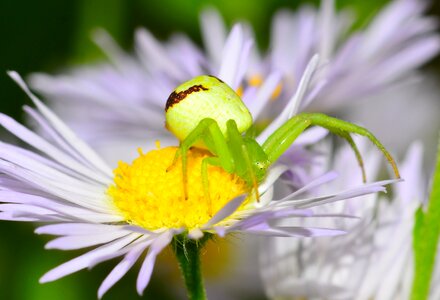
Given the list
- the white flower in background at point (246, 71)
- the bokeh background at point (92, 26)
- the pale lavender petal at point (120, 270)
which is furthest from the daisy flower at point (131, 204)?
the bokeh background at point (92, 26)

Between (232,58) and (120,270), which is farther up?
(232,58)

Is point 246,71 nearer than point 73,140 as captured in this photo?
No

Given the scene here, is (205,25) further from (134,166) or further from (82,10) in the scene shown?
(134,166)

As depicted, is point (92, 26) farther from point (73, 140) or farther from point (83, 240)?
point (83, 240)

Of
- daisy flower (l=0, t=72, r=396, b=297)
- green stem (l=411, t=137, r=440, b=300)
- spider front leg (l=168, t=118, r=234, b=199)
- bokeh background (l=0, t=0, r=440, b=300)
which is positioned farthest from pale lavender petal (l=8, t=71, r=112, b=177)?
bokeh background (l=0, t=0, r=440, b=300)

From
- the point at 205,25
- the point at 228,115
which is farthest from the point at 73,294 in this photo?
the point at 228,115

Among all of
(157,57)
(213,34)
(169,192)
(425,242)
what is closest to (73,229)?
(169,192)
